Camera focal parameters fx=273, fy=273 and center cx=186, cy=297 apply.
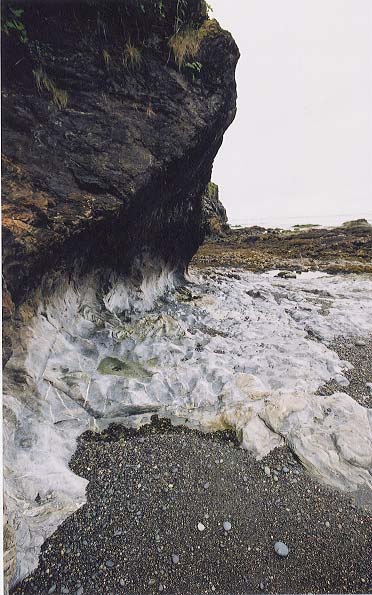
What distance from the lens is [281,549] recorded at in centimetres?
338

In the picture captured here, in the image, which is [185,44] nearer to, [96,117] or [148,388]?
[96,117]

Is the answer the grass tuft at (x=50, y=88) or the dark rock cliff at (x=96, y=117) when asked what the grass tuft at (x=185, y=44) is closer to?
the dark rock cliff at (x=96, y=117)

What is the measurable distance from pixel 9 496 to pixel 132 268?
7310mm

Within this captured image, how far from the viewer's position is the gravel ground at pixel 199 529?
3100mm

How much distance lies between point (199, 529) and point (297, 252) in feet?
103

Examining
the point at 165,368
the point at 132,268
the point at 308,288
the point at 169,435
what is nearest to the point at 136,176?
the point at 132,268

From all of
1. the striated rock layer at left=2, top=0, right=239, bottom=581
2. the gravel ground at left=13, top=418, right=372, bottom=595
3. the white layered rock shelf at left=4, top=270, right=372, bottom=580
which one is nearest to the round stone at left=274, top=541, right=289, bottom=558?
→ the gravel ground at left=13, top=418, right=372, bottom=595

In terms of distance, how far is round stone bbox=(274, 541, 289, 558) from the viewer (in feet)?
10.9

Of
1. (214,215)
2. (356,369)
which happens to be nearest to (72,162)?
(356,369)

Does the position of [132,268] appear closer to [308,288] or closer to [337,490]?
[337,490]

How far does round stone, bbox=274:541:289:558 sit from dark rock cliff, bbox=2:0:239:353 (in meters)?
4.65

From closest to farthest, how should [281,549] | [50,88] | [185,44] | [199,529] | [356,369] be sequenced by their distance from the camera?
[281,549], [199,529], [50,88], [356,369], [185,44]

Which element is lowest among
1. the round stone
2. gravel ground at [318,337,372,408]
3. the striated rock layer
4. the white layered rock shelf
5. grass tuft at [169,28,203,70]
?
the round stone

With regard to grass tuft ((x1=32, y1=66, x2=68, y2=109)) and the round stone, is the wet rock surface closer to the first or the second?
grass tuft ((x1=32, y1=66, x2=68, y2=109))
